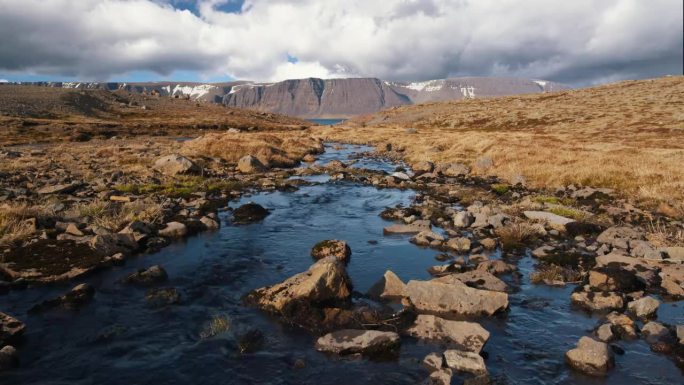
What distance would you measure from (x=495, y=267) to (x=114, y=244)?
14109 mm

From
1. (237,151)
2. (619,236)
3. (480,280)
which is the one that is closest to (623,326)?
(480,280)

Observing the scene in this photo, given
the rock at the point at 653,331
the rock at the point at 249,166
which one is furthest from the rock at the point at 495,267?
the rock at the point at 249,166

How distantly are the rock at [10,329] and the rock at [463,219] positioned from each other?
1724cm

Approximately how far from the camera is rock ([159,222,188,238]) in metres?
18.4

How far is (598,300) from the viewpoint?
12492mm

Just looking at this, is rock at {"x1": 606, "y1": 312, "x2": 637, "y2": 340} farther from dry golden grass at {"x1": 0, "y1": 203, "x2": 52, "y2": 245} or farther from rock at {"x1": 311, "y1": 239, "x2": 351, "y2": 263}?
dry golden grass at {"x1": 0, "y1": 203, "x2": 52, "y2": 245}

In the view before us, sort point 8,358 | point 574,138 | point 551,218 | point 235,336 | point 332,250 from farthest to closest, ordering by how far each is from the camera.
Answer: point 574,138, point 551,218, point 332,250, point 235,336, point 8,358

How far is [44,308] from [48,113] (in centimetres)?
11817

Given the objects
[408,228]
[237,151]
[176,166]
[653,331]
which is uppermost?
[237,151]

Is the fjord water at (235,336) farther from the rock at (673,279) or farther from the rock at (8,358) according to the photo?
the rock at (673,279)

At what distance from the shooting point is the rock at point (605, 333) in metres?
10.6

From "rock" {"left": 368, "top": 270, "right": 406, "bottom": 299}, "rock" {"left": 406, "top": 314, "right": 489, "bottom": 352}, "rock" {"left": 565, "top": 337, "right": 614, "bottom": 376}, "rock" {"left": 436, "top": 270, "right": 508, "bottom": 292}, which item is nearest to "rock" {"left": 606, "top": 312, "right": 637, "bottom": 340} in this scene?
"rock" {"left": 565, "top": 337, "right": 614, "bottom": 376}

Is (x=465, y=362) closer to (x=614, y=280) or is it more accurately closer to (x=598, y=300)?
(x=598, y=300)

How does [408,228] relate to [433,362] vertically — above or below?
above
